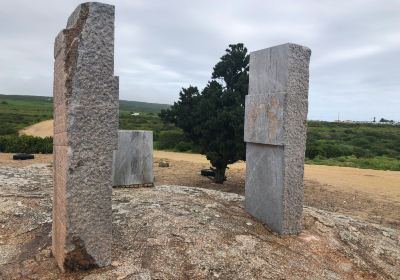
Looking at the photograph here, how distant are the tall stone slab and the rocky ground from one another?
1.06 feet

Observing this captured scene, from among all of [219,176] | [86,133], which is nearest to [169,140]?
[219,176]

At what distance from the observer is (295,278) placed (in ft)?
15.2

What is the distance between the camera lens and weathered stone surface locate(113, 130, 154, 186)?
8.94 m

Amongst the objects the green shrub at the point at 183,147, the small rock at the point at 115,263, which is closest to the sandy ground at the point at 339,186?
the small rock at the point at 115,263

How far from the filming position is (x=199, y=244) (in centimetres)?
502

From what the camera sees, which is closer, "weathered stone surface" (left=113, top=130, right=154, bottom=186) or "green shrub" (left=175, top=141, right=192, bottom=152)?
"weathered stone surface" (left=113, top=130, right=154, bottom=186)

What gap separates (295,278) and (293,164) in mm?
1794

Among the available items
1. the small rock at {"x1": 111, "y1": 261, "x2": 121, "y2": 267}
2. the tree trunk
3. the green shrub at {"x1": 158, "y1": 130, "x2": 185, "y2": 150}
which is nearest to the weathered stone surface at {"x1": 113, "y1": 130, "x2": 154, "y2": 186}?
the tree trunk

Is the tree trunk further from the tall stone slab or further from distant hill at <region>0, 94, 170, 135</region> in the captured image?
the tall stone slab

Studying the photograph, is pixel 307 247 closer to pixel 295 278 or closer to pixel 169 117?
pixel 295 278

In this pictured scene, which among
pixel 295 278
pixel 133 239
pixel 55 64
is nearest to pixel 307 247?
pixel 295 278

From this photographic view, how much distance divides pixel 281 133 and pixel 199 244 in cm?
199

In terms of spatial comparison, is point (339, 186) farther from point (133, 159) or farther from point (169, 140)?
point (169, 140)

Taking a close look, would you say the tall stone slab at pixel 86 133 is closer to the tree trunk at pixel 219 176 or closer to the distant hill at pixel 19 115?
the tree trunk at pixel 219 176
